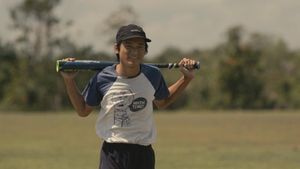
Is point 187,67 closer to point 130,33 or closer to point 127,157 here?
point 130,33

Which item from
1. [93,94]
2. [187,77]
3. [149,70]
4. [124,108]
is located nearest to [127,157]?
[124,108]

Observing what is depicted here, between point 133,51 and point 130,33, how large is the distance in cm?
13

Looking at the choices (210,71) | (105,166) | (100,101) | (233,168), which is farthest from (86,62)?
(210,71)

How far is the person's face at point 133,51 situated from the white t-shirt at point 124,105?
170 millimetres

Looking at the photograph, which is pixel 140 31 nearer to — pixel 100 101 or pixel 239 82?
pixel 100 101

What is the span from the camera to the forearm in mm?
5055

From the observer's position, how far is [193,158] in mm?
16625

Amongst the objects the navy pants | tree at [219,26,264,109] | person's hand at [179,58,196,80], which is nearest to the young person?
the navy pants

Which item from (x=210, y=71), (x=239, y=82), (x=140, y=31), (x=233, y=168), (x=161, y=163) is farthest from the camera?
(x=210, y=71)

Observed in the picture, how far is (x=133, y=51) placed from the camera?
4.88 m

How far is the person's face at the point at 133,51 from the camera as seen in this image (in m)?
4.88

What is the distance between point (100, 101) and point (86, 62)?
0.94 feet

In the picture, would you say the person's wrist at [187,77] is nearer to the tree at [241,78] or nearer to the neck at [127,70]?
the neck at [127,70]

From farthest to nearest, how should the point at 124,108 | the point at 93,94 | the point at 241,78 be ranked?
the point at 241,78
the point at 93,94
the point at 124,108
